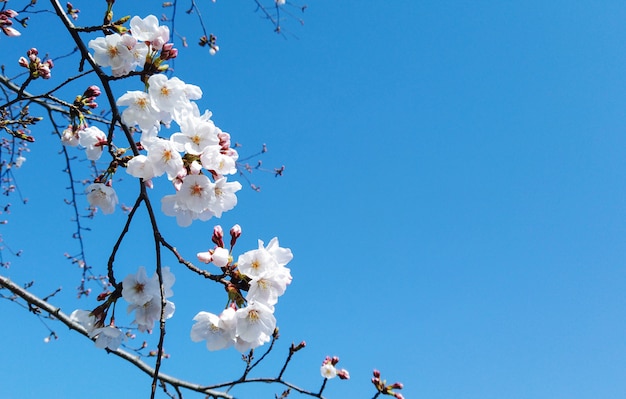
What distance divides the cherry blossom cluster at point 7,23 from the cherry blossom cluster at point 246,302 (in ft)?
6.41

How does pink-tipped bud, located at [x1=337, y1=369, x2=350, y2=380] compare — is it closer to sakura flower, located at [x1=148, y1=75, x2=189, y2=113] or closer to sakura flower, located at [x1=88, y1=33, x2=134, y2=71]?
sakura flower, located at [x1=148, y1=75, x2=189, y2=113]

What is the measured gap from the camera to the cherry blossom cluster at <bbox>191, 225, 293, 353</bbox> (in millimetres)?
1544

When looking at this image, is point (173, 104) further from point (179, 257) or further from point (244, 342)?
point (244, 342)

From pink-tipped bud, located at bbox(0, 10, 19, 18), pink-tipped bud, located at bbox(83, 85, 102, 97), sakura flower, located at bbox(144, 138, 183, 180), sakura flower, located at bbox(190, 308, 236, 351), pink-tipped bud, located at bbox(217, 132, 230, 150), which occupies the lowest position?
sakura flower, located at bbox(190, 308, 236, 351)

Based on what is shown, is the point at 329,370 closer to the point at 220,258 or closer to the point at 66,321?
the point at 66,321

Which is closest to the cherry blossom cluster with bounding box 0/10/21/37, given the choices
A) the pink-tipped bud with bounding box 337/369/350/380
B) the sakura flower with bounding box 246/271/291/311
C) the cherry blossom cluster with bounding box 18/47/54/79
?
the cherry blossom cluster with bounding box 18/47/54/79

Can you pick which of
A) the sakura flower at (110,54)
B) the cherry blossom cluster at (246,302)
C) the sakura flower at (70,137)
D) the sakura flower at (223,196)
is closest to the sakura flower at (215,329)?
the cherry blossom cluster at (246,302)

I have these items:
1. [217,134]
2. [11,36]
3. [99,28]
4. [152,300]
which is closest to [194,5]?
[11,36]

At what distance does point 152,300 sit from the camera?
1673 mm

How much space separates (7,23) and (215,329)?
2.16 metres

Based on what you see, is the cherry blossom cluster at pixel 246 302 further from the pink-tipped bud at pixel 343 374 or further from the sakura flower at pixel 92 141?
the pink-tipped bud at pixel 343 374

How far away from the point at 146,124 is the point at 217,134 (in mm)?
337

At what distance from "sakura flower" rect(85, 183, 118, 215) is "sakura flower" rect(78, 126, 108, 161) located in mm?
148

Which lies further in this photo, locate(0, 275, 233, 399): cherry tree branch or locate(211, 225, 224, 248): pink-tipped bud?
locate(0, 275, 233, 399): cherry tree branch
